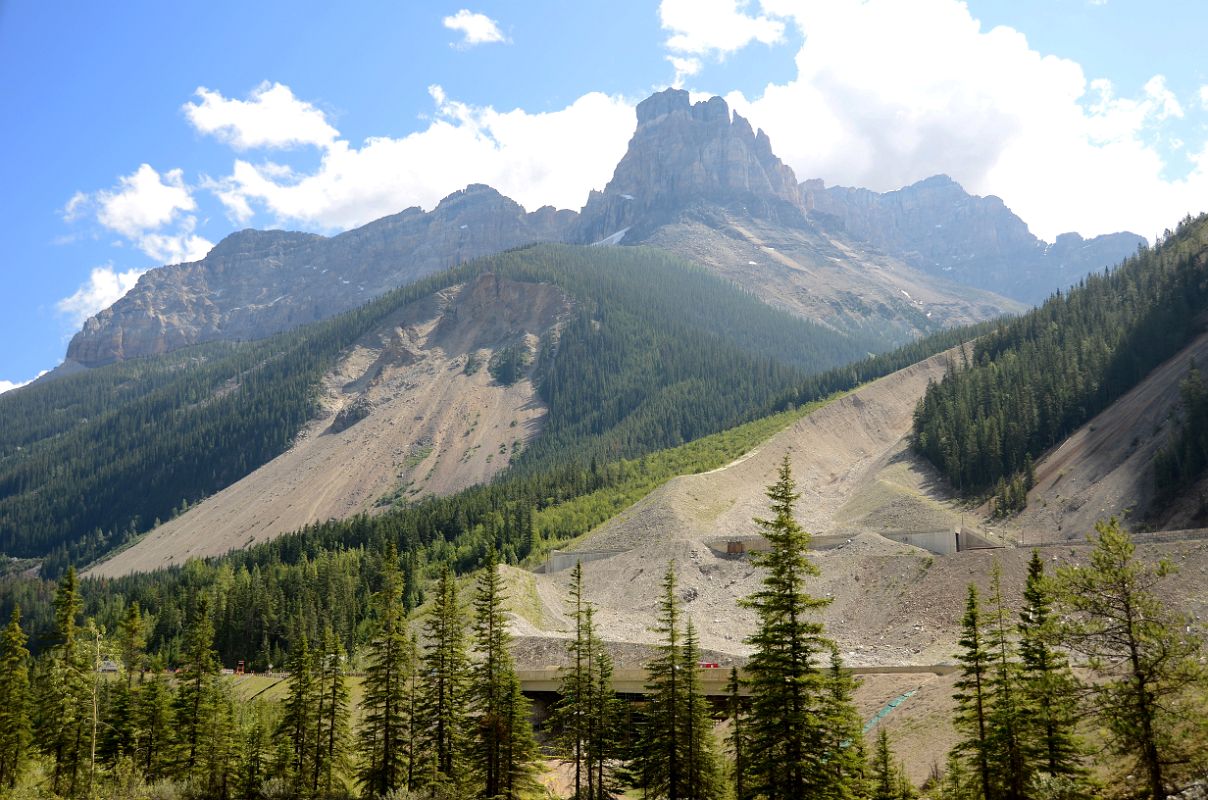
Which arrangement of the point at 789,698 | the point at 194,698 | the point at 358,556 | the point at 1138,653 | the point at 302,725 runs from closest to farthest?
the point at 1138,653 → the point at 789,698 → the point at 302,725 → the point at 194,698 → the point at 358,556

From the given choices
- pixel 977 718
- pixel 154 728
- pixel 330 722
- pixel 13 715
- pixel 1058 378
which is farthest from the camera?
pixel 1058 378

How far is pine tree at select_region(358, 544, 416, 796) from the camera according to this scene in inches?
1737

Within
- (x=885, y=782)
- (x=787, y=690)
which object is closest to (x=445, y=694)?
(x=885, y=782)

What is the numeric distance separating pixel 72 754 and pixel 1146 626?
1915 inches

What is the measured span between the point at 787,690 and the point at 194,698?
125 feet

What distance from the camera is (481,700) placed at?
43.4 m

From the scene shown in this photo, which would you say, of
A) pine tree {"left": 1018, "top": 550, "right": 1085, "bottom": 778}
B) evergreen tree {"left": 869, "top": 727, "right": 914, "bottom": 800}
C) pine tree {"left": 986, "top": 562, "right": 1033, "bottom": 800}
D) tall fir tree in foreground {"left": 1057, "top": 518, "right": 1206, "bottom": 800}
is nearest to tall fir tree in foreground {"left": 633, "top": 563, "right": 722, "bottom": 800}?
evergreen tree {"left": 869, "top": 727, "right": 914, "bottom": 800}

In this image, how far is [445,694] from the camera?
45.4m

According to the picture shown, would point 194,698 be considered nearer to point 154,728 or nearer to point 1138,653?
point 154,728

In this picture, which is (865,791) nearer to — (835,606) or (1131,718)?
(1131,718)

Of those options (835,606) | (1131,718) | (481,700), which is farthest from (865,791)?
(835,606)

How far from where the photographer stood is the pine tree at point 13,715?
149 feet

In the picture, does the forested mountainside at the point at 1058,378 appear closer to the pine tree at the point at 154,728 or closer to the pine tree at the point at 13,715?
the pine tree at the point at 154,728

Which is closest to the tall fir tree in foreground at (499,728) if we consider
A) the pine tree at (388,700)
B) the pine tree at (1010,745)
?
the pine tree at (388,700)
